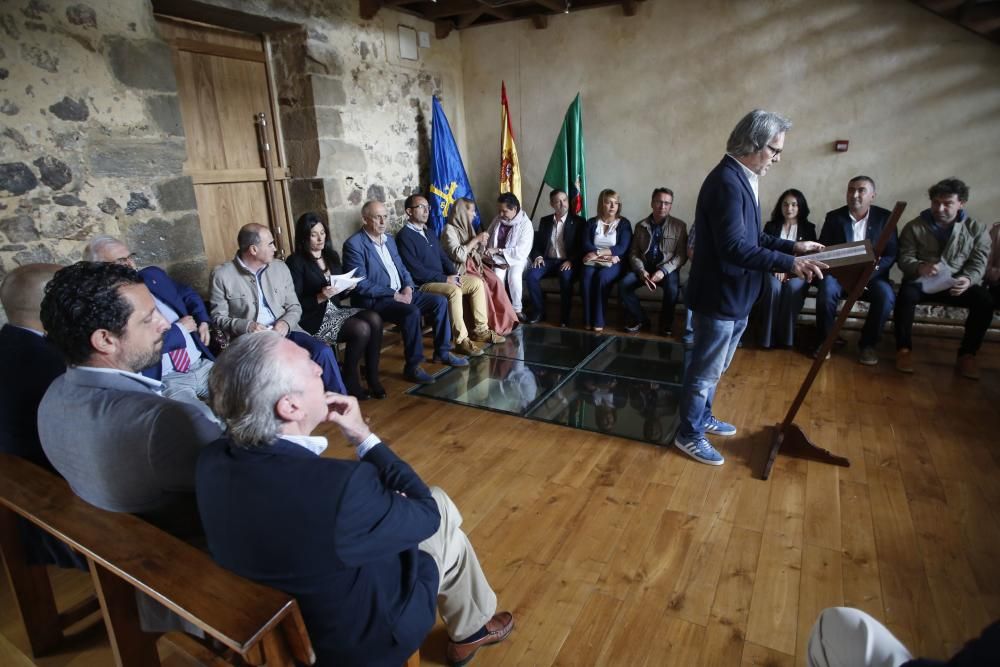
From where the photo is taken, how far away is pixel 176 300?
112 inches

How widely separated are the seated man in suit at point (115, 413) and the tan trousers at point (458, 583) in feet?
1.95

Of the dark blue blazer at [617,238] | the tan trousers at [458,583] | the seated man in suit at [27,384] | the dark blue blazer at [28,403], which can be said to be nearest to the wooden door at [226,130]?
the seated man in suit at [27,384]

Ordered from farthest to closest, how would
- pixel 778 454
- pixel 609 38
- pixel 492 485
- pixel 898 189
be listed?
1. pixel 609 38
2. pixel 898 189
3. pixel 778 454
4. pixel 492 485

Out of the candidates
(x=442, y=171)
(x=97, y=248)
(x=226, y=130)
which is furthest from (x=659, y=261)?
(x=97, y=248)

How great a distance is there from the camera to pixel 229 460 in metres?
1.05

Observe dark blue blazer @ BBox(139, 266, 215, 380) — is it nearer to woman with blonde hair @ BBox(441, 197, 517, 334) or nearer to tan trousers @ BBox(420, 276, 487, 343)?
tan trousers @ BBox(420, 276, 487, 343)

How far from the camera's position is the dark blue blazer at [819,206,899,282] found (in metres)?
3.87

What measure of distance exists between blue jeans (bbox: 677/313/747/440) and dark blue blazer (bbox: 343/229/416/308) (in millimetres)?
2024

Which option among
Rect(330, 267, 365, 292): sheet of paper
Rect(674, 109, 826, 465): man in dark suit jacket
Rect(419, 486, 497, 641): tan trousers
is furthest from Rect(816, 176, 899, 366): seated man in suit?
Rect(419, 486, 497, 641): tan trousers

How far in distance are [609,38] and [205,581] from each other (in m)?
5.05

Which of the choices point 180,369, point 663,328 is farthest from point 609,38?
point 180,369

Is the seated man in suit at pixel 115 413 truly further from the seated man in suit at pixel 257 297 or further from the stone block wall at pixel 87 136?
the stone block wall at pixel 87 136

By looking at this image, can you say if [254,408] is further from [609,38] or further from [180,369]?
[609,38]

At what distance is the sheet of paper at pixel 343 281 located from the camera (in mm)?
3414
